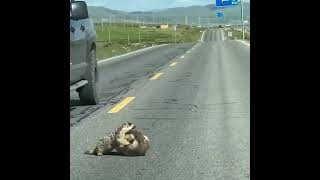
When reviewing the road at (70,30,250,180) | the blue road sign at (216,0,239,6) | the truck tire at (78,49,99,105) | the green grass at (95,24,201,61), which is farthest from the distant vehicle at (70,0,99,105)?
the blue road sign at (216,0,239,6)

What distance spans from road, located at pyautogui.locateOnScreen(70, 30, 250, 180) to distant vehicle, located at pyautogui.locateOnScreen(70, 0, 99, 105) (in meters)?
0.37

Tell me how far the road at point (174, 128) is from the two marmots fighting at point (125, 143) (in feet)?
0.36

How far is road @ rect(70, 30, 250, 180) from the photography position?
18.9 feet

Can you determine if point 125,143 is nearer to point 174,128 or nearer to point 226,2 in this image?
point 174,128

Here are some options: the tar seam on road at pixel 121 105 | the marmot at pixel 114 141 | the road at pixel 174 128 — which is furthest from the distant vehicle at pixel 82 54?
the marmot at pixel 114 141

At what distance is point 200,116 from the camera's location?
9469mm

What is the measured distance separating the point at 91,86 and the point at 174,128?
104 inches

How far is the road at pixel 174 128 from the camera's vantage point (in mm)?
5750

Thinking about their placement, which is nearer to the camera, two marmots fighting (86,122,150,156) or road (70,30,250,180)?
road (70,30,250,180)

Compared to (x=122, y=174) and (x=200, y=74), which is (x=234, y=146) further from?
(x=200, y=74)

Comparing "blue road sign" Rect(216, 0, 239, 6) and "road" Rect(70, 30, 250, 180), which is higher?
"blue road sign" Rect(216, 0, 239, 6)

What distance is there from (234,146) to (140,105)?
4190 millimetres

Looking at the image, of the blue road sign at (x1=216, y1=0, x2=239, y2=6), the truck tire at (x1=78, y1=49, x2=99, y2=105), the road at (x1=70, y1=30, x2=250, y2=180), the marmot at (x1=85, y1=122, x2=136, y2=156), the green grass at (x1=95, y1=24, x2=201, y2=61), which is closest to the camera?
the road at (x1=70, y1=30, x2=250, y2=180)

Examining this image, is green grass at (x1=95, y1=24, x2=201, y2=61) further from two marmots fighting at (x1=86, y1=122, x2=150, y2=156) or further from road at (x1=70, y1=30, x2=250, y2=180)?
two marmots fighting at (x1=86, y1=122, x2=150, y2=156)
